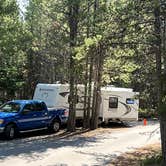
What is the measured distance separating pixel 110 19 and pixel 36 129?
1173cm

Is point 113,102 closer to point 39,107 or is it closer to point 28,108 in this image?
point 39,107

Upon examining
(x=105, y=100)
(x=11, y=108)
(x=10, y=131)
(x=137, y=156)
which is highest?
(x=105, y=100)

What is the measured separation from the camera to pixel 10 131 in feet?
68.1

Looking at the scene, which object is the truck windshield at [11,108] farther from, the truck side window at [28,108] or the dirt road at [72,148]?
the dirt road at [72,148]

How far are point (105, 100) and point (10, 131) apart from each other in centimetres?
896

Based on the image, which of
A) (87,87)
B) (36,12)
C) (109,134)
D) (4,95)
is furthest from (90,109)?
(4,95)

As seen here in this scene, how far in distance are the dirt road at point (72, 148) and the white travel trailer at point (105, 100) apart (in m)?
3.41

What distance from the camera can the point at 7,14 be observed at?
2853 cm

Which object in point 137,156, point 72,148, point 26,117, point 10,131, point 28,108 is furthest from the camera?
point 28,108

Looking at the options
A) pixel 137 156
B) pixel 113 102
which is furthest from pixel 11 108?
pixel 113 102

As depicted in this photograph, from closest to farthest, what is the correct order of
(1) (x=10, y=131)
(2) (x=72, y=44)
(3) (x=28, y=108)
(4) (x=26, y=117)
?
(1) (x=10, y=131)
(4) (x=26, y=117)
(3) (x=28, y=108)
(2) (x=72, y=44)

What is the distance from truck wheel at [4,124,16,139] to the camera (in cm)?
2055

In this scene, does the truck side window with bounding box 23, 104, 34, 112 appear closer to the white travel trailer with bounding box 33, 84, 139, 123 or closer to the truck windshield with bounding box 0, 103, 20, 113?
the truck windshield with bounding box 0, 103, 20, 113

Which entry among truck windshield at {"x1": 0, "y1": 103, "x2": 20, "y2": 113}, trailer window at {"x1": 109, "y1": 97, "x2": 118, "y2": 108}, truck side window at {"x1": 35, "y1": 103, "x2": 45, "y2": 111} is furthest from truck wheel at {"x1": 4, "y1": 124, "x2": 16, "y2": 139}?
trailer window at {"x1": 109, "y1": 97, "x2": 118, "y2": 108}
